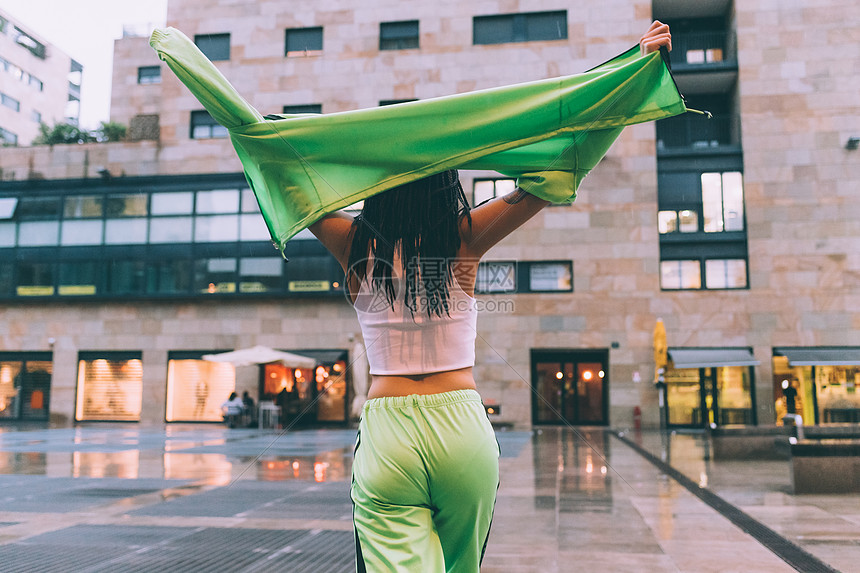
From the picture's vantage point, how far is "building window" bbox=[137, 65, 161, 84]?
34875 millimetres

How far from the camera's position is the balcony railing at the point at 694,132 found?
27.4 meters

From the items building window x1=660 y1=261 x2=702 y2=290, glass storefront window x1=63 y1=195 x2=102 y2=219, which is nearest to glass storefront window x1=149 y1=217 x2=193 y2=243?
glass storefront window x1=63 y1=195 x2=102 y2=219

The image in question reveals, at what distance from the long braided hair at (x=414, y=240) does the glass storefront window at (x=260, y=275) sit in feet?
84.5

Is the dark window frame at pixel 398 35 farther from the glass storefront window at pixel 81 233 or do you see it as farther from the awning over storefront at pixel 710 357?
the awning over storefront at pixel 710 357

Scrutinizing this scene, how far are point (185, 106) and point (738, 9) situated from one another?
22.1 metres

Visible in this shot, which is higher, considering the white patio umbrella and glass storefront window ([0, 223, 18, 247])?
glass storefront window ([0, 223, 18, 247])

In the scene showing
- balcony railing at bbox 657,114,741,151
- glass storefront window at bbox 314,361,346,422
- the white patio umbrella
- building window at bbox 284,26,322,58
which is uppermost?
building window at bbox 284,26,322,58

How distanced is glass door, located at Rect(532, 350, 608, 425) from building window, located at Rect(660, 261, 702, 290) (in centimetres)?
355

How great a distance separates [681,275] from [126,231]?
21745mm

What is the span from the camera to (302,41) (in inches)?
1142

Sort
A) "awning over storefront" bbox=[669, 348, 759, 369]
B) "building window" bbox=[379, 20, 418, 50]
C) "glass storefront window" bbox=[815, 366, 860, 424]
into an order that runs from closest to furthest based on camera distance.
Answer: "awning over storefront" bbox=[669, 348, 759, 369] → "glass storefront window" bbox=[815, 366, 860, 424] → "building window" bbox=[379, 20, 418, 50]

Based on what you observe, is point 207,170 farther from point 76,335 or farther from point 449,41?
point 449,41

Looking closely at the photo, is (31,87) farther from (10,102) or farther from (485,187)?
(485,187)

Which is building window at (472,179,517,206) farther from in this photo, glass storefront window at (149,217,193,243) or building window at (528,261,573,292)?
glass storefront window at (149,217,193,243)
